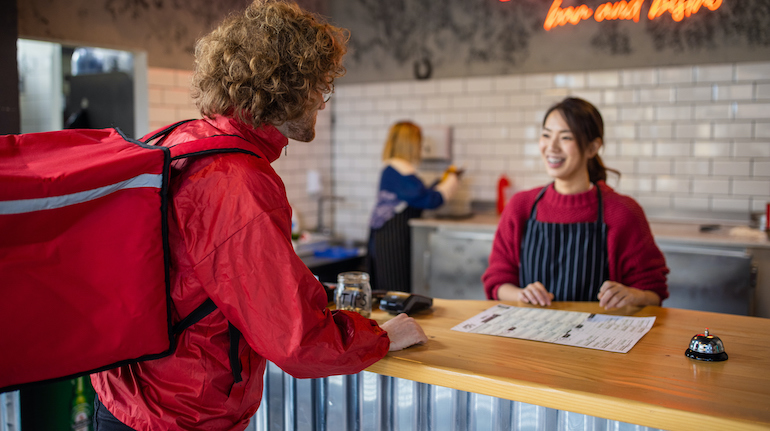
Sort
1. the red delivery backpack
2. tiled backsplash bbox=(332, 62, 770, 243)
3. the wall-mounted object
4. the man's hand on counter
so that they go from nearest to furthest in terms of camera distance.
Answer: the red delivery backpack, the man's hand on counter, tiled backsplash bbox=(332, 62, 770, 243), the wall-mounted object

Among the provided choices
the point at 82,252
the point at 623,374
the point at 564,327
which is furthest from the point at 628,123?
the point at 82,252

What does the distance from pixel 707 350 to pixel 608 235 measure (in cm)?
97

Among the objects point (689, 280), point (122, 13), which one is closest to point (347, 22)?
point (122, 13)

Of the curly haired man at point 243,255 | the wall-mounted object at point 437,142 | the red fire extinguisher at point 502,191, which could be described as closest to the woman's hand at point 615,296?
the curly haired man at point 243,255

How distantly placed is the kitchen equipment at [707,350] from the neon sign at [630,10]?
273cm

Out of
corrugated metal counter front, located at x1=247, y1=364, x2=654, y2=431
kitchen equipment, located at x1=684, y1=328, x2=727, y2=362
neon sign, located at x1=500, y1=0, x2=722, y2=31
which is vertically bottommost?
corrugated metal counter front, located at x1=247, y1=364, x2=654, y2=431

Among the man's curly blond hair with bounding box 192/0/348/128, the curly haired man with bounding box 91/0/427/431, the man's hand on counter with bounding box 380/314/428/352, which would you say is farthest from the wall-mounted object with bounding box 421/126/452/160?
the man's curly blond hair with bounding box 192/0/348/128

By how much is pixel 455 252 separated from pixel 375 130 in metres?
1.69

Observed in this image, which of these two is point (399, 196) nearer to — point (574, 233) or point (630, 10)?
point (630, 10)

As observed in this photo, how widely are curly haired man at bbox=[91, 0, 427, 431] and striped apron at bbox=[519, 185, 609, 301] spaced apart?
52.0 inches

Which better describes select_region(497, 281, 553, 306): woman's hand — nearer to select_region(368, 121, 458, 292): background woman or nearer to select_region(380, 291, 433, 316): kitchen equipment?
select_region(380, 291, 433, 316): kitchen equipment

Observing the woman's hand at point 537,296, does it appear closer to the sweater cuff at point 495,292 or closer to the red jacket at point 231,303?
the sweater cuff at point 495,292

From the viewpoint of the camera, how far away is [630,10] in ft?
13.1

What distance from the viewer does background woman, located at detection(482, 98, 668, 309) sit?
2529 millimetres
